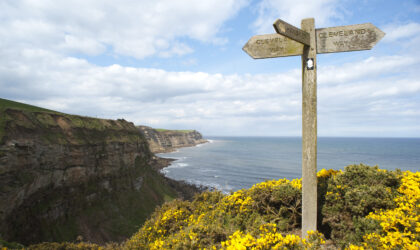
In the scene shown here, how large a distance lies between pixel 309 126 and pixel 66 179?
28494mm

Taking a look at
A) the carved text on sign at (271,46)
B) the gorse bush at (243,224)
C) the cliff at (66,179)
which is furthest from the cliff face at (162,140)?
the carved text on sign at (271,46)

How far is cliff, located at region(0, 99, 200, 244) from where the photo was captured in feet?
66.1

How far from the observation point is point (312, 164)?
4.96m

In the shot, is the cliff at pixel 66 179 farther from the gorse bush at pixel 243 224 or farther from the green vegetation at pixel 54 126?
the gorse bush at pixel 243 224

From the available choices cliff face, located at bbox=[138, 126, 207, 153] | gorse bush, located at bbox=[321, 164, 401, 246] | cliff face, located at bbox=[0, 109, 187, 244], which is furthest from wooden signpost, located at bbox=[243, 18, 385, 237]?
cliff face, located at bbox=[138, 126, 207, 153]

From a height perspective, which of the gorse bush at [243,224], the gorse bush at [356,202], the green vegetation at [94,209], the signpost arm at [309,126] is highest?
the signpost arm at [309,126]

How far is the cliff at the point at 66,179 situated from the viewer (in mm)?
20141

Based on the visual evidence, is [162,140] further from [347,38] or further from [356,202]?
[347,38]

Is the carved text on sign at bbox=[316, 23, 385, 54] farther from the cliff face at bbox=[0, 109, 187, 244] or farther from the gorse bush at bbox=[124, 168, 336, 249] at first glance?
the cliff face at bbox=[0, 109, 187, 244]

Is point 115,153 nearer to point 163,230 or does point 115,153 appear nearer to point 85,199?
point 85,199

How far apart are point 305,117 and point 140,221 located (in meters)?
32.8

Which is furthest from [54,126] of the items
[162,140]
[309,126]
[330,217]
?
[162,140]

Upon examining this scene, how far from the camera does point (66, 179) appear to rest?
84.1 feet

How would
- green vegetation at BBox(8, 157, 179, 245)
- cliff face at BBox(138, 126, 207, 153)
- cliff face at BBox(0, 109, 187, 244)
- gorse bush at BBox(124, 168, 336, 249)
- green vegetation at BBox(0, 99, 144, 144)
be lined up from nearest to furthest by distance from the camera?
gorse bush at BBox(124, 168, 336, 249)
cliff face at BBox(0, 109, 187, 244)
green vegetation at BBox(8, 157, 179, 245)
green vegetation at BBox(0, 99, 144, 144)
cliff face at BBox(138, 126, 207, 153)
